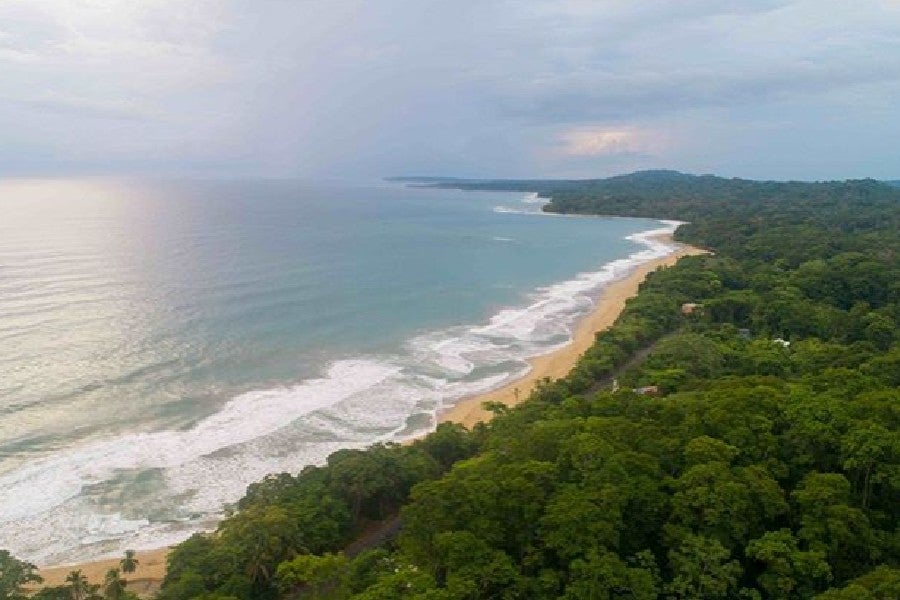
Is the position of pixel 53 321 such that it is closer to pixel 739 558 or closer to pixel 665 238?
pixel 739 558

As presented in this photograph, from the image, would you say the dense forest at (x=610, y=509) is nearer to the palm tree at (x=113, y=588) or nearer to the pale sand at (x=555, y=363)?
the palm tree at (x=113, y=588)

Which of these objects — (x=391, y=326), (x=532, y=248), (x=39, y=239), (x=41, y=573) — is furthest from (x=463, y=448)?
(x=39, y=239)

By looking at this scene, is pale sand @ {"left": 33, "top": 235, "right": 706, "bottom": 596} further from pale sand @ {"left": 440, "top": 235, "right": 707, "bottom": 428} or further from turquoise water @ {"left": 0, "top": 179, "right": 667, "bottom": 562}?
turquoise water @ {"left": 0, "top": 179, "right": 667, "bottom": 562}

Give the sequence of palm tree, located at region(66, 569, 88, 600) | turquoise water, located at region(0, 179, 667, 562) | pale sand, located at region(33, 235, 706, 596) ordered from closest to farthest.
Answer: palm tree, located at region(66, 569, 88, 600) → pale sand, located at region(33, 235, 706, 596) → turquoise water, located at region(0, 179, 667, 562)

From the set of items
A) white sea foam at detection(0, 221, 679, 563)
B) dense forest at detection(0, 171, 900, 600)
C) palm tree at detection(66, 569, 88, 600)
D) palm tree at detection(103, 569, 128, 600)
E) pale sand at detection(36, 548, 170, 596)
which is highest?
dense forest at detection(0, 171, 900, 600)

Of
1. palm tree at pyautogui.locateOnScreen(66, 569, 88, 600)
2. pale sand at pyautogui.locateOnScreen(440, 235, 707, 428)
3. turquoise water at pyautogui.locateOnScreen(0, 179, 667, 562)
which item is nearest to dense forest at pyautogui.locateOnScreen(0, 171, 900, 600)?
palm tree at pyautogui.locateOnScreen(66, 569, 88, 600)

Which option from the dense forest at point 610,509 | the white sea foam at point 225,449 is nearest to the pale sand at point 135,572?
the white sea foam at point 225,449

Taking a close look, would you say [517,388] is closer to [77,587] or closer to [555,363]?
[555,363]
